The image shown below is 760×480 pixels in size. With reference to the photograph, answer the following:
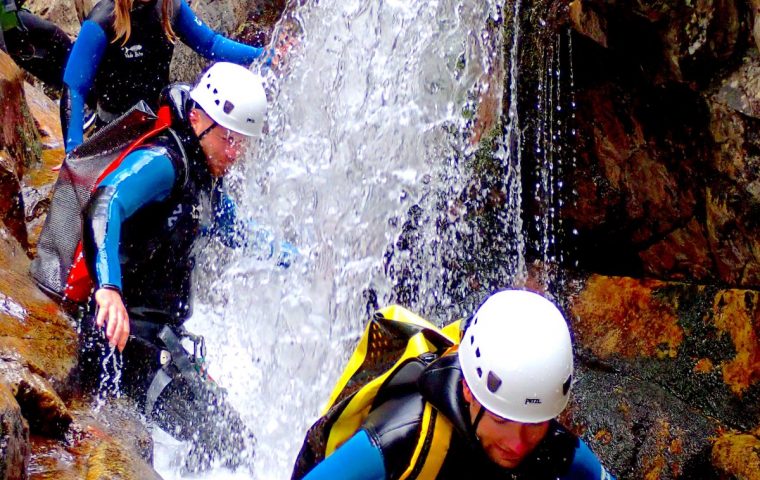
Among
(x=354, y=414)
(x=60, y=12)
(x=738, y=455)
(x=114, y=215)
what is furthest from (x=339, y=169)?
(x=60, y=12)

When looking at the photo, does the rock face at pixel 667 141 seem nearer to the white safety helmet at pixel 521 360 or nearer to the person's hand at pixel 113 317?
the white safety helmet at pixel 521 360

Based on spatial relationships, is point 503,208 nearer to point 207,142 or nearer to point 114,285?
point 207,142

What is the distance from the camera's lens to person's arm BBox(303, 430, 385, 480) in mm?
2176

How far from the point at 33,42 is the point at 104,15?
300 centimetres

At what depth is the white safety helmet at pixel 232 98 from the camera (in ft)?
12.0

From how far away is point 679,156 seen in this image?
547 cm

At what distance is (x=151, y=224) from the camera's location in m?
3.69

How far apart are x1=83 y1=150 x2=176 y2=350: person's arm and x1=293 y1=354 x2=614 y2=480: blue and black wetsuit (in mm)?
1335

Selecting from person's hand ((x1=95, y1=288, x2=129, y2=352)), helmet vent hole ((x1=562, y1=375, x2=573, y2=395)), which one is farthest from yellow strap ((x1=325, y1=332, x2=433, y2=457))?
person's hand ((x1=95, y1=288, x2=129, y2=352))

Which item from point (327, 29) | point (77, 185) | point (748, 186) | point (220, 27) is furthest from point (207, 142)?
point (220, 27)

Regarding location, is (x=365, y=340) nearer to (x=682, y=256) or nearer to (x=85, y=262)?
(x=85, y=262)

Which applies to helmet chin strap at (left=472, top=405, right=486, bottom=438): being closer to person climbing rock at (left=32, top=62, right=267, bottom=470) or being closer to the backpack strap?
person climbing rock at (left=32, top=62, right=267, bottom=470)

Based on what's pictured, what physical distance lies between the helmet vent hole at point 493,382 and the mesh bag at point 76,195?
2.16m

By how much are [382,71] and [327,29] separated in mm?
850
